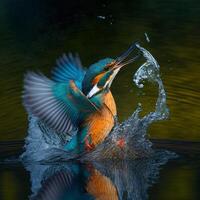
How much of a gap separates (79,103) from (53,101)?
18 centimetres

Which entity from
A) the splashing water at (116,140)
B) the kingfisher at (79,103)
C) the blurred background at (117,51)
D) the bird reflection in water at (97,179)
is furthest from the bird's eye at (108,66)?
the blurred background at (117,51)

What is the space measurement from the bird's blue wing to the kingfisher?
0.40ft

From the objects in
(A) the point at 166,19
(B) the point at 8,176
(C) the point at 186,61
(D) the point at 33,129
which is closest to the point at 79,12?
(A) the point at 166,19

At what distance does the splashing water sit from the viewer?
7961 millimetres

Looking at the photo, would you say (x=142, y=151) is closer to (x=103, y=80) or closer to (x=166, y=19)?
(x=103, y=80)

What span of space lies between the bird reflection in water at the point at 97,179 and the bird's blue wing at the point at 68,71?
27.6 inches

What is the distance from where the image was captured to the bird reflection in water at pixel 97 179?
6.61 meters

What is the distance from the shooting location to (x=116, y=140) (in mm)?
8047

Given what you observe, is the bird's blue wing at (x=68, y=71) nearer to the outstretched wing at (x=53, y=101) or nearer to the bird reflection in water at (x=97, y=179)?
the outstretched wing at (x=53, y=101)

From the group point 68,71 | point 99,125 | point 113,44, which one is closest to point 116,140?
point 99,125

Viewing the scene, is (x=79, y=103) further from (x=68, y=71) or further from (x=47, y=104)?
(x=68, y=71)

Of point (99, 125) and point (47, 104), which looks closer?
→ point (47, 104)

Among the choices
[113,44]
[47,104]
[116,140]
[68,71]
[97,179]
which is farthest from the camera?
[113,44]

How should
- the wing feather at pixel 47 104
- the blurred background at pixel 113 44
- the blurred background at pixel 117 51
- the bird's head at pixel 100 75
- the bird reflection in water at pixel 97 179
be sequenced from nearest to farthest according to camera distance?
the bird reflection in water at pixel 97 179, the blurred background at pixel 117 51, the wing feather at pixel 47 104, the bird's head at pixel 100 75, the blurred background at pixel 113 44
